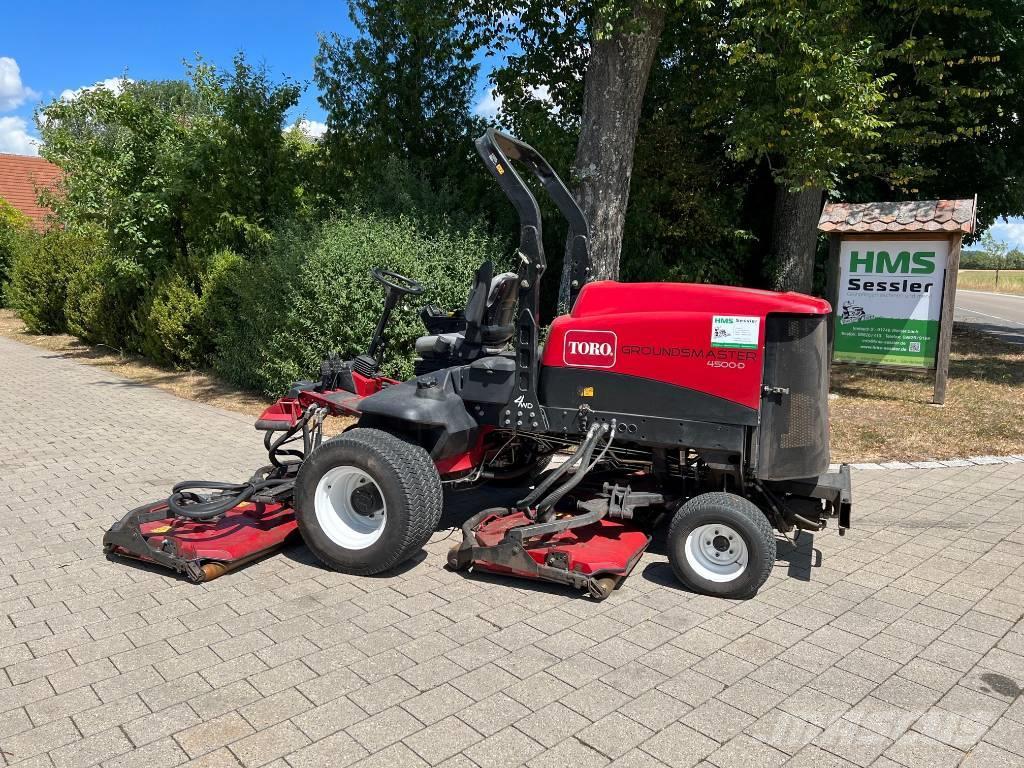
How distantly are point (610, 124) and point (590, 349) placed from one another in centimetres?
539

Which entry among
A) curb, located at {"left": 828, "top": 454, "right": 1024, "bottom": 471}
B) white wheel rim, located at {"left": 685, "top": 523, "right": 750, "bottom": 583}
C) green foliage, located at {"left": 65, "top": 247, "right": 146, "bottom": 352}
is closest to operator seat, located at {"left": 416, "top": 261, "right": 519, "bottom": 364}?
white wheel rim, located at {"left": 685, "top": 523, "right": 750, "bottom": 583}

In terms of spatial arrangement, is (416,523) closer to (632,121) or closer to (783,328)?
(783,328)

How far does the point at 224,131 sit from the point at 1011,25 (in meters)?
11.3

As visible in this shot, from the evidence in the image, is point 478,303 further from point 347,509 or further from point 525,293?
point 347,509

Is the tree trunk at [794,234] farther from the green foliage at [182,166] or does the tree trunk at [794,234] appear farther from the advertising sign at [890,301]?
the green foliage at [182,166]

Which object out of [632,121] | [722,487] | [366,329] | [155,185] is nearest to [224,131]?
[155,185]

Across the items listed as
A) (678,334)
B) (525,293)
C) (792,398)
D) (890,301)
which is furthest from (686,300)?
(890,301)

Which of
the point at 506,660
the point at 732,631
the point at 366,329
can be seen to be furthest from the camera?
the point at 366,329

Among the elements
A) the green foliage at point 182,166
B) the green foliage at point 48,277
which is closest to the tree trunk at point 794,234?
the green foliage at point 182,166

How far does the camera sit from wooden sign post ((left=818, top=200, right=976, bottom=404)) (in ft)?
Answer: 29.8

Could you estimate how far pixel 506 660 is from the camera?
359 centimetres

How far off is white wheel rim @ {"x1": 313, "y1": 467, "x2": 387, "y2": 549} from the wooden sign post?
6819 millimetres

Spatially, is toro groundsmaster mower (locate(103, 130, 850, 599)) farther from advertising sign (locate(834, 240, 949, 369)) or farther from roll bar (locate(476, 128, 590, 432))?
advertising sign (locate(834, 240, 949, 369))

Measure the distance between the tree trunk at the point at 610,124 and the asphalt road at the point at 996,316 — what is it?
25.6 ft
